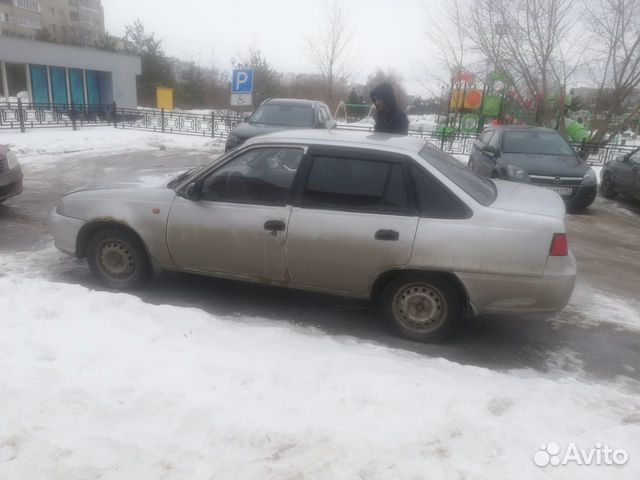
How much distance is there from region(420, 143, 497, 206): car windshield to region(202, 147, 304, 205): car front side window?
1.15m

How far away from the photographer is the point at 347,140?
4.30m

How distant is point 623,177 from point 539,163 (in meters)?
2.97

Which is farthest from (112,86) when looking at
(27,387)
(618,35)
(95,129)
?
(27,387)

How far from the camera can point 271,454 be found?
244 cm

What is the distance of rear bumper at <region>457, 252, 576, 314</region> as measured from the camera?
150 inches

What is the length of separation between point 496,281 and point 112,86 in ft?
99.2

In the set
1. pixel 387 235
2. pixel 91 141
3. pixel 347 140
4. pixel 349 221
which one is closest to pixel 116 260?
pixel 349 221

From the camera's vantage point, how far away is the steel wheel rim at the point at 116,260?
4.79 meters

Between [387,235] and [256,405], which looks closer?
[256,405]

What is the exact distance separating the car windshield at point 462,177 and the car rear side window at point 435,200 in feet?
0.55

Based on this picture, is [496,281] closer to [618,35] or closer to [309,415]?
[309,415]

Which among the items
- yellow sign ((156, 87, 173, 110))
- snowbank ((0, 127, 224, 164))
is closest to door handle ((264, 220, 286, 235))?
snowbank ((0, 127, 224, 164))

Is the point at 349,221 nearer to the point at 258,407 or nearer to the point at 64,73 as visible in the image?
the point at 258,407

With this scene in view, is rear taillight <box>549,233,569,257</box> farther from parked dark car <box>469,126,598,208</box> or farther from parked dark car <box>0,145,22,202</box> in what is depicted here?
parked dark car <box>0,145,22,202</box>
